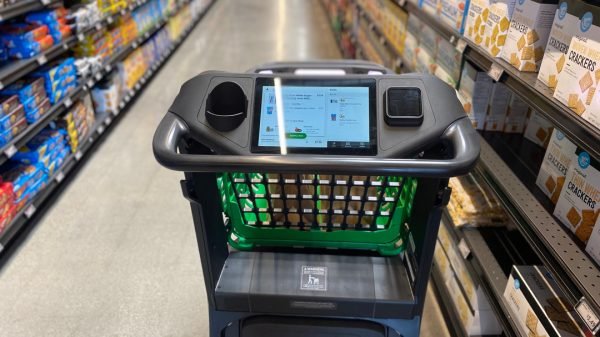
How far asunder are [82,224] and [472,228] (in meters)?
2.23

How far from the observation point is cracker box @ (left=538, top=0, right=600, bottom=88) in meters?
1.11

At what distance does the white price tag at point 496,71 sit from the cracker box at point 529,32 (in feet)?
0.14

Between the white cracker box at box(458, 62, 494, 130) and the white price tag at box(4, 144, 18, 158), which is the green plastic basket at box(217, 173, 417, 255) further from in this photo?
the white price tag at box(4, 144, 18, 158)

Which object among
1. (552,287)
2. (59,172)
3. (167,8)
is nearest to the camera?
(552,287)

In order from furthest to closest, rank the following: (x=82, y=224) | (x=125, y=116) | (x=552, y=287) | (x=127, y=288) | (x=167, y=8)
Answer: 1. (x=167, y=8)
2. (x=125, y=116)
3. (x=82, y=224)
4. (x=127, y=288)
5. (x=552, y=287)

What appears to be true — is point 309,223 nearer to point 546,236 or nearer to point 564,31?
point 546,236

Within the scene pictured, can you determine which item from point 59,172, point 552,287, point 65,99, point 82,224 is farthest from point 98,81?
point 552,287

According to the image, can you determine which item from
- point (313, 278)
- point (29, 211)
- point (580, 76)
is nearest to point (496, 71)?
point (580, 76)

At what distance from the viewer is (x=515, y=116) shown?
1899 millimetres

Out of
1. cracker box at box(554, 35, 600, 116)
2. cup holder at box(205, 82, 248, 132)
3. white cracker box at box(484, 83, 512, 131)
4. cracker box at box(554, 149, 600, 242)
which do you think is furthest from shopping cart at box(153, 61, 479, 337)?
white cracker box at box(484, 83, 512, 131)

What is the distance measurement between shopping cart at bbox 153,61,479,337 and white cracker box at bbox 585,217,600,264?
480mm

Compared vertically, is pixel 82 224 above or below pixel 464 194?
below

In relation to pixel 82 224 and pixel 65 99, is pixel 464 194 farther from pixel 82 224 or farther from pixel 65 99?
pixel 65 99

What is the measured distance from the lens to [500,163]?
1.63m
